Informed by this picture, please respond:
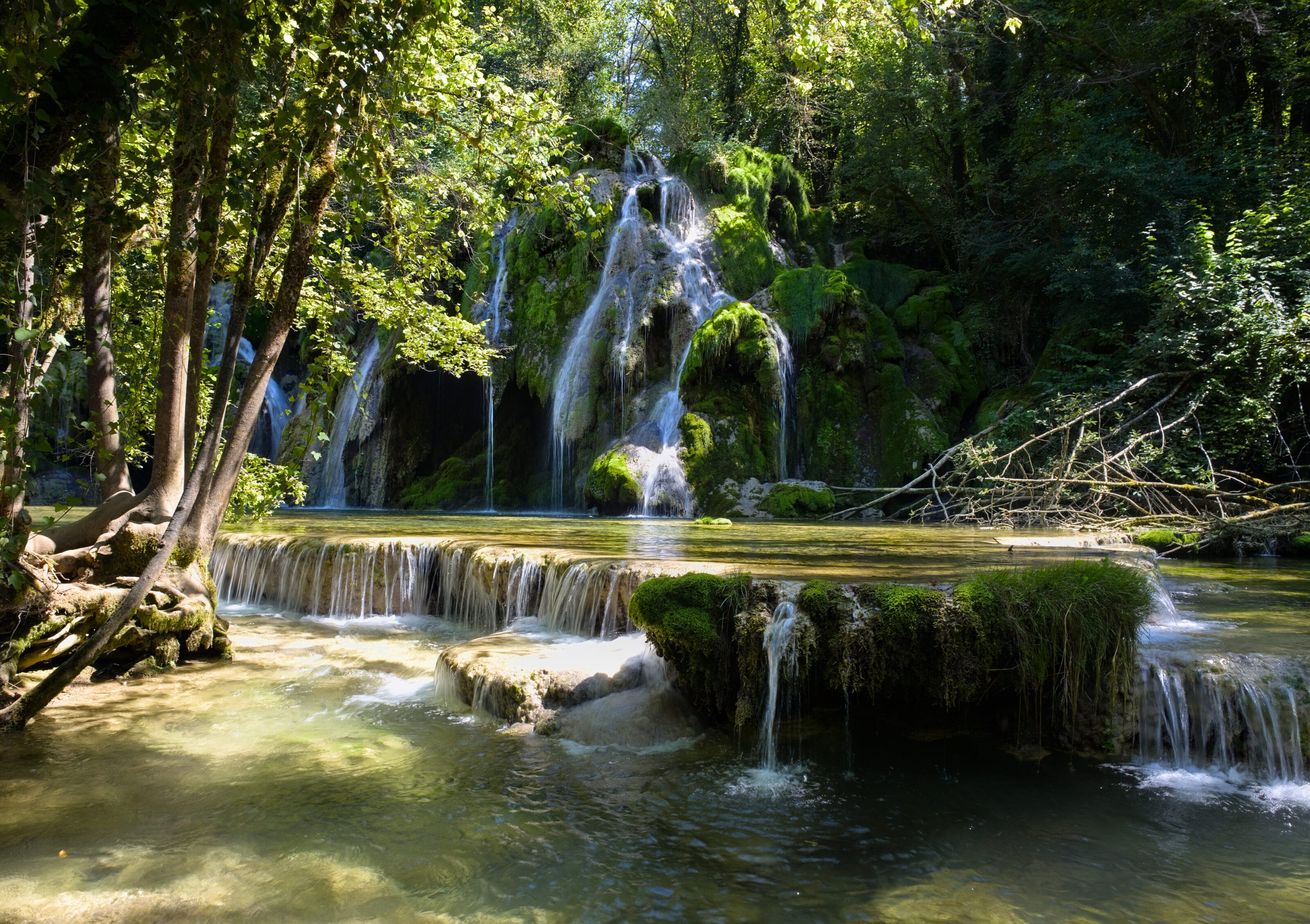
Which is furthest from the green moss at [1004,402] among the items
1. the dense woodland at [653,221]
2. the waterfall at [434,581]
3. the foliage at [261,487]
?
the foliage at [261,487]

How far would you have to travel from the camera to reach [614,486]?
1602 cm

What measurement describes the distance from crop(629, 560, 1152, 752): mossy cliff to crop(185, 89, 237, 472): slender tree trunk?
3.41 meters

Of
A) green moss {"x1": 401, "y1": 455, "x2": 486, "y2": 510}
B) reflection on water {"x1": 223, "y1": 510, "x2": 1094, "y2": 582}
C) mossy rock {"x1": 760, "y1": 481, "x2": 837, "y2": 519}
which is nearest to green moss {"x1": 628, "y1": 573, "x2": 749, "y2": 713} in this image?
reflection on water {"x1": 223, "y1": 510, "x2": 1094, "y2": 582}

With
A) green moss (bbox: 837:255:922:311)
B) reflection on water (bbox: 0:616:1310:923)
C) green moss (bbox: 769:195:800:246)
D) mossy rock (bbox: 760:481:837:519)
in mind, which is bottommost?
reflection on water (bbox: 0:616:1310:923)

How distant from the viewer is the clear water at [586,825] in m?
3.21

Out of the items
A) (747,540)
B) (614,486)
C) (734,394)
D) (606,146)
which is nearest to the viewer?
(747,540)

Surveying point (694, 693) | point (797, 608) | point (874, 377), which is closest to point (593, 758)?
point (694, 693)

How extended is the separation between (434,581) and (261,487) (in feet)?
7.13

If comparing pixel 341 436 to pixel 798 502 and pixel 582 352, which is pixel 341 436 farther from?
pixel 798 502

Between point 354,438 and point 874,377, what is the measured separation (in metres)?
14.1

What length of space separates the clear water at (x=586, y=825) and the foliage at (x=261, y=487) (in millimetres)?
2258

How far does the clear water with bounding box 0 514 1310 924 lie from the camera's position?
321 cm

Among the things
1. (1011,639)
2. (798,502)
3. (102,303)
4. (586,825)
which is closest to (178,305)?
(102,303)

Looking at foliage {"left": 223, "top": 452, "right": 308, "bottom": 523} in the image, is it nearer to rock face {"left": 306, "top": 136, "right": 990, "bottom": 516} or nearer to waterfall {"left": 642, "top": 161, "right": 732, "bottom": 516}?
rock face {"left": 306, "top": 136, "right": 990, "bottom": 516}
